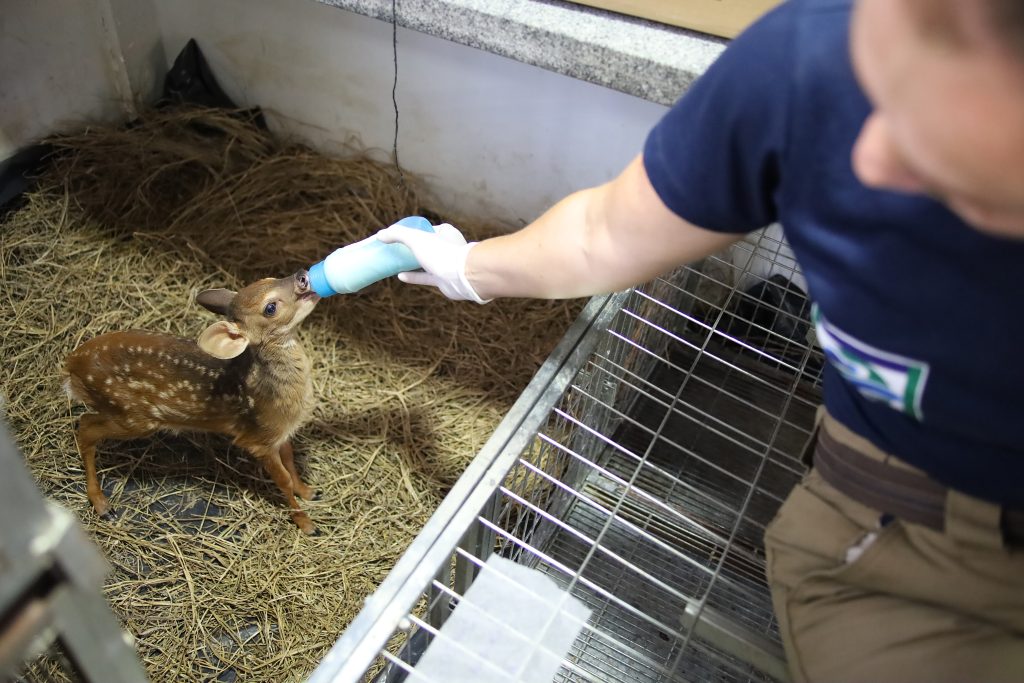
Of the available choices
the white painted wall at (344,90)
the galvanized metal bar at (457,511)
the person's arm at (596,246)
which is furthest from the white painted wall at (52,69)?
the galvanized metal bar at (457,511)

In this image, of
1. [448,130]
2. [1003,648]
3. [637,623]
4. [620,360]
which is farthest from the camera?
[448,130]

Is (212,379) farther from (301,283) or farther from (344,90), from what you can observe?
(344,90)

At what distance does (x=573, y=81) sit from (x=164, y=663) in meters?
1.48

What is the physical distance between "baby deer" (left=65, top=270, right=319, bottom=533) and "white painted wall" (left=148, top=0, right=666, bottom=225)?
812 millimetres

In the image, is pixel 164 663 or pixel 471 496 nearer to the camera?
pixel 471 496

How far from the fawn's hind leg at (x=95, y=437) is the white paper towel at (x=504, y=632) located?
3.00 feet

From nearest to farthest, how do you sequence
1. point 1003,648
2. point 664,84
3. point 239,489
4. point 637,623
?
point 1003,648
point 664,84
point 637,623
point 239,489

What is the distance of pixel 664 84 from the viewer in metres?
1.22

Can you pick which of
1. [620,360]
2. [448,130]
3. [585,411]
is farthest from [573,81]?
[585,411]

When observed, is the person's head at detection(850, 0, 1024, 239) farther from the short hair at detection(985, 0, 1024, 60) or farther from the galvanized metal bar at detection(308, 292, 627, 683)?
the galvanized metal bar at detection(308, 292, 627, 683)

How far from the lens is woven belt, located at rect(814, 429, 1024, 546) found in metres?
0.79

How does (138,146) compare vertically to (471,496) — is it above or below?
below

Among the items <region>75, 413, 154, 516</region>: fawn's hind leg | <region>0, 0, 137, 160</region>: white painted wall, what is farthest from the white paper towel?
<region>0, 0, 137, 160</region>: white painted wall

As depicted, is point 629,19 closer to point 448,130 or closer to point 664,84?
point 664,84
